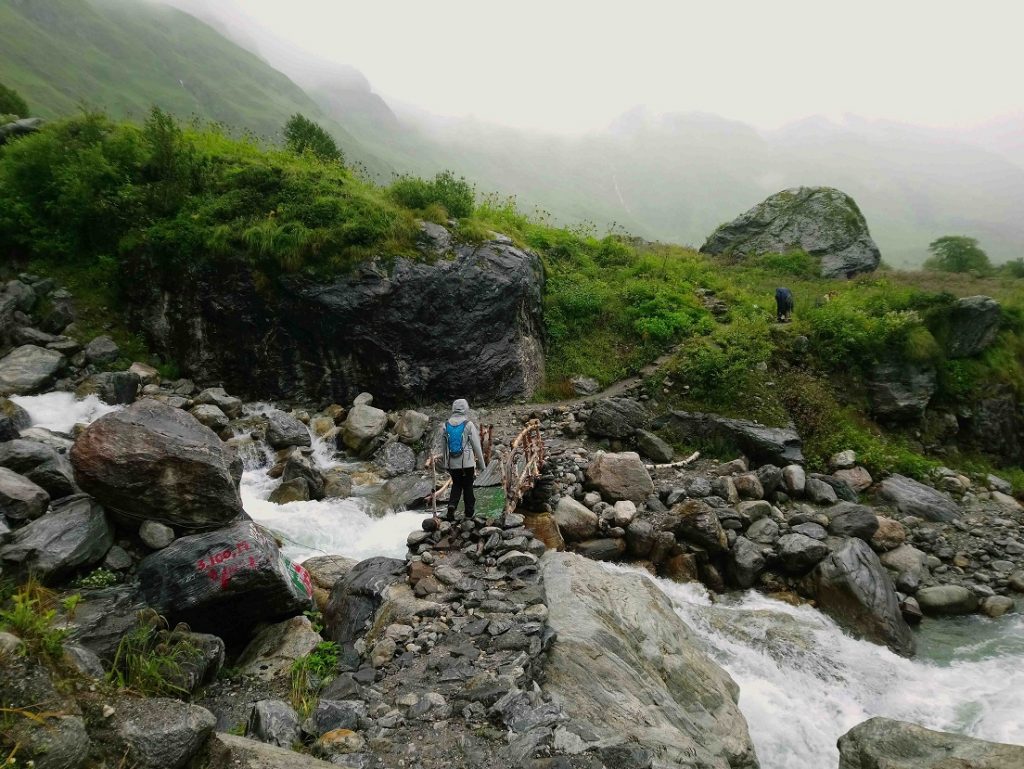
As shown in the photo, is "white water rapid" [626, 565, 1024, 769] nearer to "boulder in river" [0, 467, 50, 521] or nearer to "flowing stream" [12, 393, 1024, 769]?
"flowing stream" [12, 393, 1024, 769]

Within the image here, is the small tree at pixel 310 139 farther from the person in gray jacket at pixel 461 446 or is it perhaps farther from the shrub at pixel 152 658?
the shrub at pixel 152 658

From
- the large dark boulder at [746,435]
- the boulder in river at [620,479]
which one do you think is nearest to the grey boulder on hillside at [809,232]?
the large dark boulder at [746,435]

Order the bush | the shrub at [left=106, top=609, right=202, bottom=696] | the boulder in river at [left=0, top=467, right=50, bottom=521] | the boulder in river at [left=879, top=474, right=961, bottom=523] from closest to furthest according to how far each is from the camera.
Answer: the shrub at [left=106, top=609, right=202, bottom=696] → the boulder in river at [left=0, top=467, right=50, bottom=521] → the boulder in river at [left=879, top=474, right=961, bottom=523] → the bush

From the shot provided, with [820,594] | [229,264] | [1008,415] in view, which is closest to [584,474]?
[820,594]

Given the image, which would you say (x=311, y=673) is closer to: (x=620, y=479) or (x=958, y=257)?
(x=620, y=479)

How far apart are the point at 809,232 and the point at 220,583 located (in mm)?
41044

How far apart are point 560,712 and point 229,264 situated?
1926 cm

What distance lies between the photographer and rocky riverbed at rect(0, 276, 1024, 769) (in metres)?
4.91

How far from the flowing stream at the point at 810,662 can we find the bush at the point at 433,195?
13.7m

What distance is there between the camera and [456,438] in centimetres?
960

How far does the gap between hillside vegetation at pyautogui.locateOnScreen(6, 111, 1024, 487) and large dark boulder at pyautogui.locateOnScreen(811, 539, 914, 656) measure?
6536mm

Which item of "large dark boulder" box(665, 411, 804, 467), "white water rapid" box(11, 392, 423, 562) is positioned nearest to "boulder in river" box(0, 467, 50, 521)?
"white water rapid" box(11, 392, 423, 562)

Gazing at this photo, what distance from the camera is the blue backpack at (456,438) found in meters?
9.58

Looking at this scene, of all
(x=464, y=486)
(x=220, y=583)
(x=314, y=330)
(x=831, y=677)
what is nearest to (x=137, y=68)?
(x=314, y=330)
